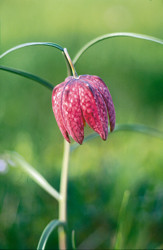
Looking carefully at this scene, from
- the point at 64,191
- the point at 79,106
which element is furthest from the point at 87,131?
the point at 79,106

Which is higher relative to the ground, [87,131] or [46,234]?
[46,234]

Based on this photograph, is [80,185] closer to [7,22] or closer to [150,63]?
[150,63]

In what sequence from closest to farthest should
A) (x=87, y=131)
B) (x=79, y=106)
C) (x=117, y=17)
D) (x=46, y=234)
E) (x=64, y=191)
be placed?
(x=79, y=106) → (x=46, y=234) → (x=64, y=191) → (x=87, y=131) → (x=117, y=17)

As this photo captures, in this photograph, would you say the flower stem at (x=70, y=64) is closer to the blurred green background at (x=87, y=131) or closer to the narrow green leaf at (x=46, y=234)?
the narrow green leaf at (x=46, y=234)

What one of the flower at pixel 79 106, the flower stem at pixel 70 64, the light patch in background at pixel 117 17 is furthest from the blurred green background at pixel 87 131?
the flower stem at pixel 70 64

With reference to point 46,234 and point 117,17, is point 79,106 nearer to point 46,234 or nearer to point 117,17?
point 46,234
